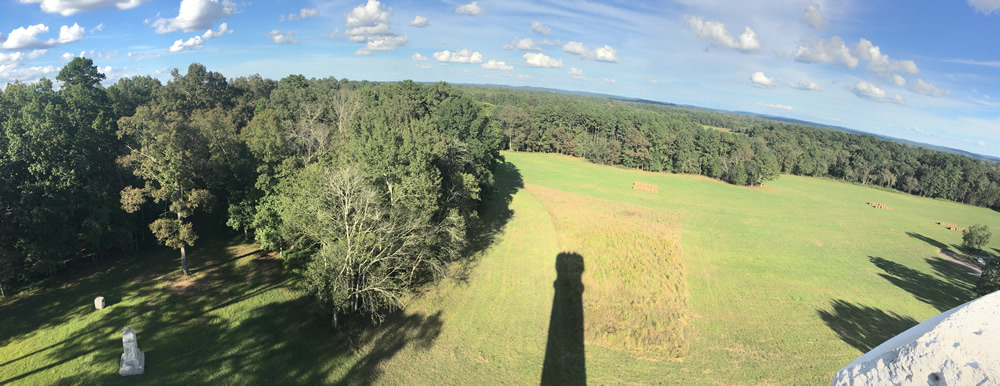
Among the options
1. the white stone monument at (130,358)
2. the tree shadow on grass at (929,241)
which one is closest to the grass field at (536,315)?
the white stone monument at (130,358)

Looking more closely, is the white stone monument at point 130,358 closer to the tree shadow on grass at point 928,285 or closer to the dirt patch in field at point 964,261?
the tree shadow on grass at point 928,285

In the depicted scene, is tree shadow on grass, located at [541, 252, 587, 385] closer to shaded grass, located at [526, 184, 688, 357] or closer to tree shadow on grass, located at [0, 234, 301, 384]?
shaded grass, located at [526, 184, 688, 357]

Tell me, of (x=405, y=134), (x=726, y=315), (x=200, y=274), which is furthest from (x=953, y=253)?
(x=200, y=274)

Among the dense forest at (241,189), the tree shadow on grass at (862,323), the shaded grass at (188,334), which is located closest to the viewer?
the shaded grass at (188,334)

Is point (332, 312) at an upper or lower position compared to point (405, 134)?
Result: lower

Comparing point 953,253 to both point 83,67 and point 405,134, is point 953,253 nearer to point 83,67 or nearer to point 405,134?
point 405,134

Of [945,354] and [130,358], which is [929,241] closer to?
[945,354]

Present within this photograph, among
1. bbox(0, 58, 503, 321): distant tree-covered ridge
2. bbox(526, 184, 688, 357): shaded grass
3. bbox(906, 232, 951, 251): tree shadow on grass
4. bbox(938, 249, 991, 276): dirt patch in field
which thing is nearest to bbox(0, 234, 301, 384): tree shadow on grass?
bbox(0, 58, 503, 321): distant tree-covered ridge
